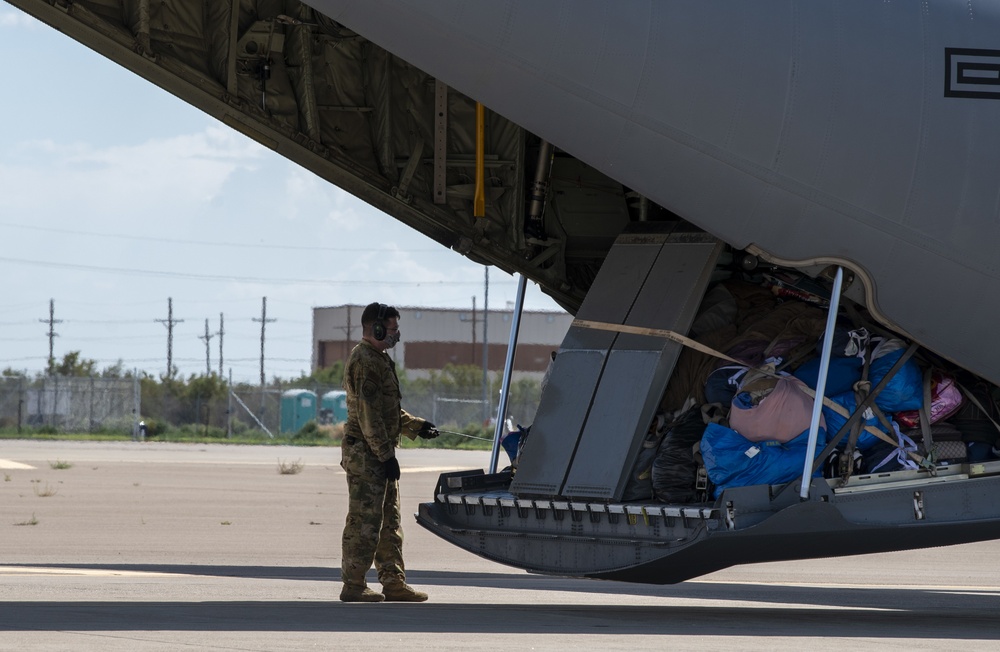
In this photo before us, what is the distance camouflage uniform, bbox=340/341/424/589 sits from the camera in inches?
410

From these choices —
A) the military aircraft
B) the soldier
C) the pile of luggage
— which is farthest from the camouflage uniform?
the pile of luggage

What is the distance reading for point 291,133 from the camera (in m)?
11.5

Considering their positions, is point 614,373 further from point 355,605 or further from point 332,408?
point 332,408

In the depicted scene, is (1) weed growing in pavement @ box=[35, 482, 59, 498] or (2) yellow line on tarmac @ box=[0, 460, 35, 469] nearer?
(1) weed growing in pavement @ box=[35, 482, 59, 498]

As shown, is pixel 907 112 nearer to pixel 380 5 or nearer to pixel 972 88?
pixel 972 88

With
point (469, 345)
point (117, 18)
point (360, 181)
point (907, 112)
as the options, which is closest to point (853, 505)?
point (907, 112)

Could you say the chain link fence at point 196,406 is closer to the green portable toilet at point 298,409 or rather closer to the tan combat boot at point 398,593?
the green portable toilet at point 298,409

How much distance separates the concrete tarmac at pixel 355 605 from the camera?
8445mm

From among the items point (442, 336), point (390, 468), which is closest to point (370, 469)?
point (390, 468)

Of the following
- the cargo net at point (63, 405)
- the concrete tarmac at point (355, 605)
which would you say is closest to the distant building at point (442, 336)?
the cargo net at point (63, 405)

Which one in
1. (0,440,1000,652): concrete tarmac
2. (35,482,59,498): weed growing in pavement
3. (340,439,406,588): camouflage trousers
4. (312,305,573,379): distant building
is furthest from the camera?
(312,305,573,379): distant building

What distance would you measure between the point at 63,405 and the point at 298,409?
417 inches

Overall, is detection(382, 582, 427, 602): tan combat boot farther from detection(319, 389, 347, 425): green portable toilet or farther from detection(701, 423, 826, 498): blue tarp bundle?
detection(319, 389, 347, 425): green portable toilet

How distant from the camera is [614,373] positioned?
1034 centimetres
